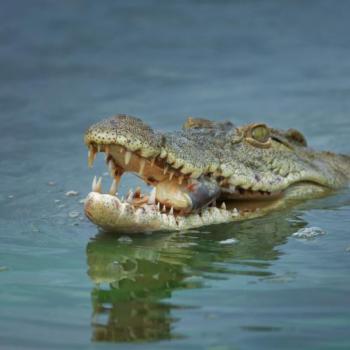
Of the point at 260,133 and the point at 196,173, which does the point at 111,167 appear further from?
the point at 260,133

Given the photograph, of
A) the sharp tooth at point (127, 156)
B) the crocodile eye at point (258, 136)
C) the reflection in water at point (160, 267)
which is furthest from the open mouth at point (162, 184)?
the crocodile eye at point (258, 136)

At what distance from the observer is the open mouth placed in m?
6.12

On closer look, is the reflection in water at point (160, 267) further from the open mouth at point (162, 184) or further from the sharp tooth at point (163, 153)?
the sharp tooth at point (163, 153)

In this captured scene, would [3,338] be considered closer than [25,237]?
Yes

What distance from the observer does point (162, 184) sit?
21.1ft

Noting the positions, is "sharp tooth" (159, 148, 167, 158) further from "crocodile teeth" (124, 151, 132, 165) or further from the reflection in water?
the reflection in water

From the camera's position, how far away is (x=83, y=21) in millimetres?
16406

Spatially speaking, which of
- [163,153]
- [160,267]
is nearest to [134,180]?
[163,153]

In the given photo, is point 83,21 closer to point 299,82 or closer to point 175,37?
point 175,37

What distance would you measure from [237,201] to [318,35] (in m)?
8.98

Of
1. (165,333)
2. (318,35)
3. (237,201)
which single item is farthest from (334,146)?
(165,333)

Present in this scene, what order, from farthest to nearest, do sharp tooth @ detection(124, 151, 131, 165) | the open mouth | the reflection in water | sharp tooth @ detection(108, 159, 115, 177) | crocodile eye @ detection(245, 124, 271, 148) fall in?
crocodile eye @ detection(245, 124, 271, 148)
sharp tooth @ detection(108, 159, 115, 177)
the open mouth
sharp tooth @ detection(124, 151, 131, 165)
the reflection in water

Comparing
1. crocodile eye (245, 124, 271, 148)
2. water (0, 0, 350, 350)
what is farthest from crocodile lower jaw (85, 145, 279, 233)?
crocodile eye (245, 124, 271, 148)

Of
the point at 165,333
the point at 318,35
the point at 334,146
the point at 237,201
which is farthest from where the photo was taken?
the point at 318,35
